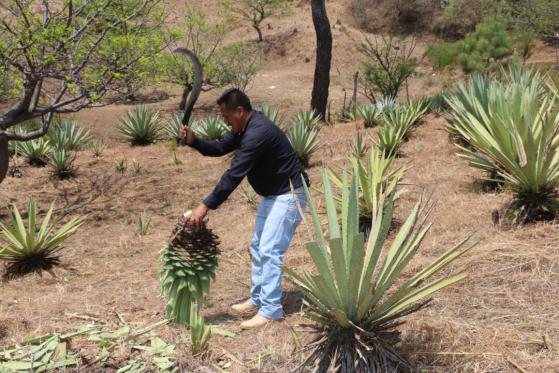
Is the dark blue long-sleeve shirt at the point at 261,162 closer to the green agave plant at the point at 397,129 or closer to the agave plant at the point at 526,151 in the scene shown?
the agave plant at the point at 526,151

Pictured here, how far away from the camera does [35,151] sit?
11195mm

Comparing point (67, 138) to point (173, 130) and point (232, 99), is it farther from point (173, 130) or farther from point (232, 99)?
point (232, 99)

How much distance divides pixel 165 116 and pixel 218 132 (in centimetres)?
766

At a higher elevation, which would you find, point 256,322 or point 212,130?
point 212,130

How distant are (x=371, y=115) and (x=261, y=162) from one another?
808 cm

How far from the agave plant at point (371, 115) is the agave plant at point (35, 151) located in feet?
19.5

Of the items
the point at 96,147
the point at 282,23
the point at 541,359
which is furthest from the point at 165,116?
the point at 541,359

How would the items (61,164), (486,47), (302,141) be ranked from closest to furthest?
1. (302,141)
2. (61,164)
3. (486,47)

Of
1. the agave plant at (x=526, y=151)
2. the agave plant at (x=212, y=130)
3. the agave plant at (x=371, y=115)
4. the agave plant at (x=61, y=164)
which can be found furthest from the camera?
the agave plant at (x=212, y=130)

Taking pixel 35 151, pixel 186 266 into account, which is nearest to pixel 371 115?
pixel 35 151

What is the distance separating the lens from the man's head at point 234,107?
401cm

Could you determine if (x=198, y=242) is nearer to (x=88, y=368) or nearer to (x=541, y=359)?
(x=88, y=368)

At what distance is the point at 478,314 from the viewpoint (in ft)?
12.2

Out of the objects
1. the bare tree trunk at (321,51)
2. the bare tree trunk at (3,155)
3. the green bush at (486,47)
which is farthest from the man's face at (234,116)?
the green bush at (486,47)
